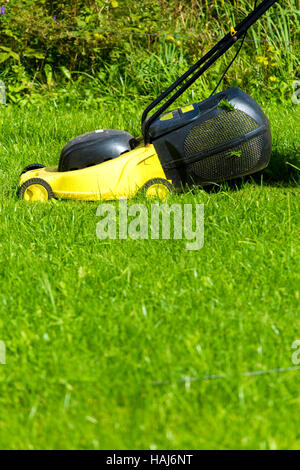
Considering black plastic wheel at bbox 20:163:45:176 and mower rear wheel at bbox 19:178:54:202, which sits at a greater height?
black plastic wheel at bbox 20:163:45:176

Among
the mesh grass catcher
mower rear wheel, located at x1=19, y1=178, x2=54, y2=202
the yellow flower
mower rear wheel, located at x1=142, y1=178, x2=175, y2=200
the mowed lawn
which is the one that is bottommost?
the mowed lawn

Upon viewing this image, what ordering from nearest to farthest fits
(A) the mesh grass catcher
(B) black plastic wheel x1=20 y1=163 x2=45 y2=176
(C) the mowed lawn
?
(C) the mowed lawn, (A) the mesh grass catcher, (B) black plastic wheel x1=20 y1=163 x2=45 y2=176

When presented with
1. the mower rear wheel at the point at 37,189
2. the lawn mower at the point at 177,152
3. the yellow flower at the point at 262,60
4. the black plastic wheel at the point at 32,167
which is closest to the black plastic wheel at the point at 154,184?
the lawn mower at the point at 177,152

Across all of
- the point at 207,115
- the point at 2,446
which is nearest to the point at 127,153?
the point at 207,115

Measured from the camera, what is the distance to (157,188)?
3578 mm

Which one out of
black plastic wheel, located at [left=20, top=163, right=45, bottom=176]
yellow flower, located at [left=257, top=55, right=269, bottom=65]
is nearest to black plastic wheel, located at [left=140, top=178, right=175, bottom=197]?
black plastic wheel, located at [left=20, top=163, right=45, bottom=176]

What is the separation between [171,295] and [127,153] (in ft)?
4.32

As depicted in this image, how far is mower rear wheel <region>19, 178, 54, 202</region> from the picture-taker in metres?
3.68

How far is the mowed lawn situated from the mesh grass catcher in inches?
7.7

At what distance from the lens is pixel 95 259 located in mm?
2816

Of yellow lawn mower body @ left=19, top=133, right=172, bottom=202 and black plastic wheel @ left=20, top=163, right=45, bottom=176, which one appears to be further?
black plastic wheel @ left=20, top=163, right=45, bottom=176

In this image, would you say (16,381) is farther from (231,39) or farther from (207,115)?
(231,39)

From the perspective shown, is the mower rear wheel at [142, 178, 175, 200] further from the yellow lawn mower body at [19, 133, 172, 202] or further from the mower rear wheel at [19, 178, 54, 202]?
the mower rear wheel at [19, 178, 54, 202]
